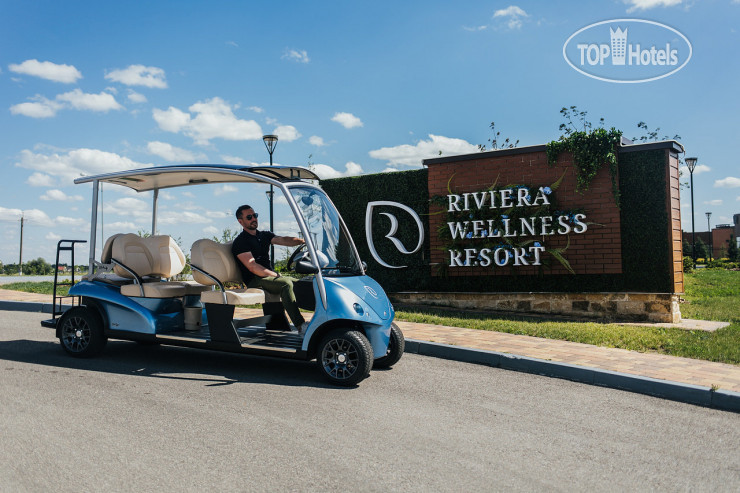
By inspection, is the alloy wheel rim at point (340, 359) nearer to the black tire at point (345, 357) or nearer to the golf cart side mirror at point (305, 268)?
the black tire at point (345, 357)

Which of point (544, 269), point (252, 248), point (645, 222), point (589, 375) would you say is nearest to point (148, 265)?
point (252, 248)

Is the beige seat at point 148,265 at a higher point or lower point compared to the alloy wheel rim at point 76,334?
higher

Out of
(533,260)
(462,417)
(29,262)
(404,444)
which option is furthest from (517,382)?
(29,262)

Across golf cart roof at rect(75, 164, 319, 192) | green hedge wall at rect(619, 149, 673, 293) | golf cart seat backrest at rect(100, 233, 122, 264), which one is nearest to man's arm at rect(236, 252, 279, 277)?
golf cart roof at rect(75, 164, 319, 192)

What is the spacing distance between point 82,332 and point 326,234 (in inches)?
128

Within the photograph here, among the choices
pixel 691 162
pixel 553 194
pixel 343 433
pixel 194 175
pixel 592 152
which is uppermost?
pixel 691 162

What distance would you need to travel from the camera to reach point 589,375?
6.12 metres

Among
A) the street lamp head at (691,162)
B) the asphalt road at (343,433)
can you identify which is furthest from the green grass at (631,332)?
the street lamp head at (691,162)

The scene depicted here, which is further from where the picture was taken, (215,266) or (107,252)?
(107,252)

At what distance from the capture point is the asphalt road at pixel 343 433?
11.3ft

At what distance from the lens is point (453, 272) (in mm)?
12391

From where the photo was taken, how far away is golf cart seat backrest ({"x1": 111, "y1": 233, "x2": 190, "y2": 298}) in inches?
273

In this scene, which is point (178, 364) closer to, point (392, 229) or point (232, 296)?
point (232, 296)

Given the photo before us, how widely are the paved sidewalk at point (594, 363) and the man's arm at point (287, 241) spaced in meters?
2.07
